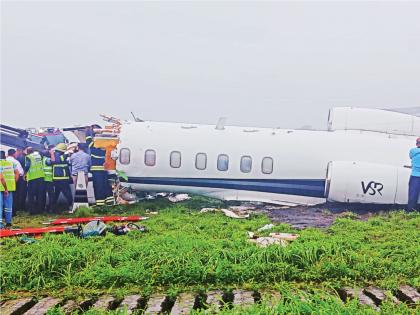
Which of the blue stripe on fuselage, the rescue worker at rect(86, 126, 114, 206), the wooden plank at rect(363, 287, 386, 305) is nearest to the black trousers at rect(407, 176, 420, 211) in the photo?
the blue stripe on fuselage

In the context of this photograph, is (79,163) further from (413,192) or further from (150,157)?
(413,192)

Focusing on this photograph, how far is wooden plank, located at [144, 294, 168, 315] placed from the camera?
19.2ft

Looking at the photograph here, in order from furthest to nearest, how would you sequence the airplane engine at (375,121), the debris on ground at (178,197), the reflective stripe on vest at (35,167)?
the airplane engine at (375,121), the debris on ground at (178,197), the reflective stripe on vest at (35,167)

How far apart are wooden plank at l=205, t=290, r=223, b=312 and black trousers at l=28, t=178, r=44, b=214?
28.5 feet

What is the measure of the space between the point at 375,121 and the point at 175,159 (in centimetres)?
682

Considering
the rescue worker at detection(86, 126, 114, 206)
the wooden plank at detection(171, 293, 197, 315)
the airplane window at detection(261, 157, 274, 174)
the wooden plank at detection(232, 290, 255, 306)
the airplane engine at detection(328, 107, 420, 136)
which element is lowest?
the wooden plank at detection(171, 293, 197, 315)

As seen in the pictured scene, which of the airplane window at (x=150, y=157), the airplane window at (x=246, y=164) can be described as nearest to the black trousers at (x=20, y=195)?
the airplane window at (x=150, y=157)

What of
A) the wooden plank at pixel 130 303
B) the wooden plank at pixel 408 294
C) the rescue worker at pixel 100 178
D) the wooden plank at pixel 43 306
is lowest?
the wooden plank at pixel 43 306

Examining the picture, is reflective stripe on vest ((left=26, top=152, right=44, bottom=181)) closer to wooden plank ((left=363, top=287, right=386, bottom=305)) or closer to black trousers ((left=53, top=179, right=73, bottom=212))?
black trousers ((left=53, top=179, right=73, bottom=212))

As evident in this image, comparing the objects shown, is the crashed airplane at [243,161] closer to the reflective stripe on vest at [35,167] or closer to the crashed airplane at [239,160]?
the crashed airplane at [239,160]

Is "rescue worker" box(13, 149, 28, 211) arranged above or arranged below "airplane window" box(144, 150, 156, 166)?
below

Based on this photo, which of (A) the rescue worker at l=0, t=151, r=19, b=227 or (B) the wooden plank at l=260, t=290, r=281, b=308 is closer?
(B) the wooden plank at l=260, t=290, r=281, b=308

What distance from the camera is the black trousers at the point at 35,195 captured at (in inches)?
529

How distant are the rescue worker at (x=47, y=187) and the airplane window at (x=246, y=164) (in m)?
5.70
